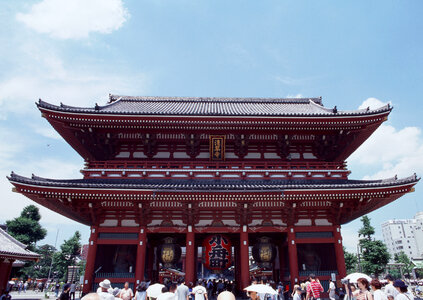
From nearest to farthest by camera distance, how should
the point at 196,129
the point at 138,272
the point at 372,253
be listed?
the point at 138,272
the point at 196,129
the point at 372,253

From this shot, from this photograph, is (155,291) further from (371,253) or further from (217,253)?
(371,253)

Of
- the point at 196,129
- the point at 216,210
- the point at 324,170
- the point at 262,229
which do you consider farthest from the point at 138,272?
the point at 324,170

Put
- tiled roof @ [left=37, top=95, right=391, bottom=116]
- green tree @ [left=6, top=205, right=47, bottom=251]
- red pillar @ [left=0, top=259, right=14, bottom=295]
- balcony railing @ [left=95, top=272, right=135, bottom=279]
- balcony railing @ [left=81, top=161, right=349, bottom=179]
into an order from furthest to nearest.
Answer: green tree @ [left=6, top=205, right=47, bottom=251] → tiled roof @ [left=37, top=95, right=391, bottom=116] → red pillar @ [left=0, top=259, right=14, bottom=295] → balcony railing @ [left=81, top=161, right=349, bottom=179] → balcony railing @ [left=95, top=272, right=135, bottom=279]

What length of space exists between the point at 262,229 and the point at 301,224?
2.18 m

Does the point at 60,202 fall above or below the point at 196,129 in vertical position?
below

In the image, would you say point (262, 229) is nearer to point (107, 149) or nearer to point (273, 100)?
point (107, 149)

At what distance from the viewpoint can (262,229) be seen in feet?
46.7

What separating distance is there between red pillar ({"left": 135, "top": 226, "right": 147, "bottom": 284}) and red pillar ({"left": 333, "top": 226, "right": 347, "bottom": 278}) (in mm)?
9920

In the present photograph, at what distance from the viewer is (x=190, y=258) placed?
13500 mm

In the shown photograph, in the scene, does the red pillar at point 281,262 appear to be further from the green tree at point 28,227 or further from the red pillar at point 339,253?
the green tree at point 28,227

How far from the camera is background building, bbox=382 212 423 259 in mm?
94688

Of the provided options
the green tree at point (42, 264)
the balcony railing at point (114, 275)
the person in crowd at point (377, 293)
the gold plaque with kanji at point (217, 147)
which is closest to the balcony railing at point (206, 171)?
the gold plaque with kanji at point (217, 147)

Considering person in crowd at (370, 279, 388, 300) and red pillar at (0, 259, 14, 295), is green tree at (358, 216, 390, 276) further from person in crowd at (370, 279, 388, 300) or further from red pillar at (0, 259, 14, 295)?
red pillar at (0, 259, 14, 295)

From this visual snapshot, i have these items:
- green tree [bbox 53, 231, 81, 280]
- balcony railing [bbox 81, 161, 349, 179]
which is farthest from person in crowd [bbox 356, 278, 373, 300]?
green tree [bbox 53, 231, 81, 280]
